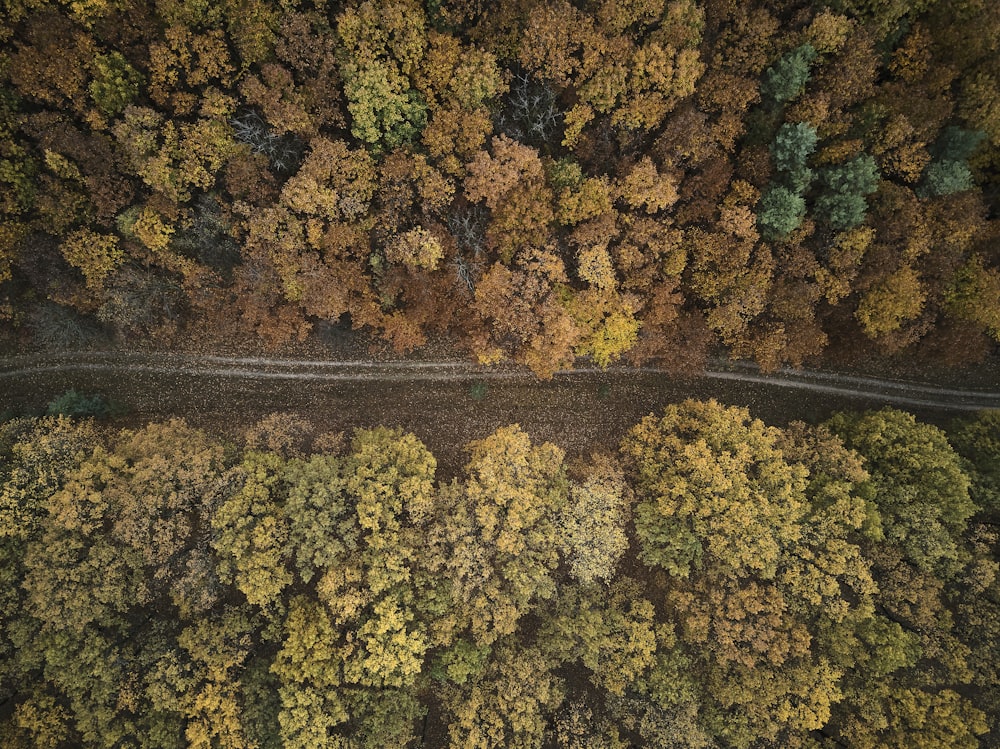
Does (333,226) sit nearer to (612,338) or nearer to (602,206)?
(602,206)

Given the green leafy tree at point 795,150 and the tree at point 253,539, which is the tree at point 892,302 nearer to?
the green leafy tree at point 795,150

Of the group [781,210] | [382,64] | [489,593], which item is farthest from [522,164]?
[489,593]

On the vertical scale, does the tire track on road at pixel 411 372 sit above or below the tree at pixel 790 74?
below

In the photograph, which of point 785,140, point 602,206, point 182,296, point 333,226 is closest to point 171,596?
point 182,296

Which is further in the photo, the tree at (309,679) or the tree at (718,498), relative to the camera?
the tree at (718,498)

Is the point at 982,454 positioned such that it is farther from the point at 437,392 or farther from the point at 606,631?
the point at 437,392

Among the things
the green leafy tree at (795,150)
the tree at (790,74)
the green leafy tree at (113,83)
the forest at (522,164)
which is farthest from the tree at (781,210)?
the green leafy tree at (113,83)

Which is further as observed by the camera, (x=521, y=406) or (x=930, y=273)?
(x=521, y=406)
